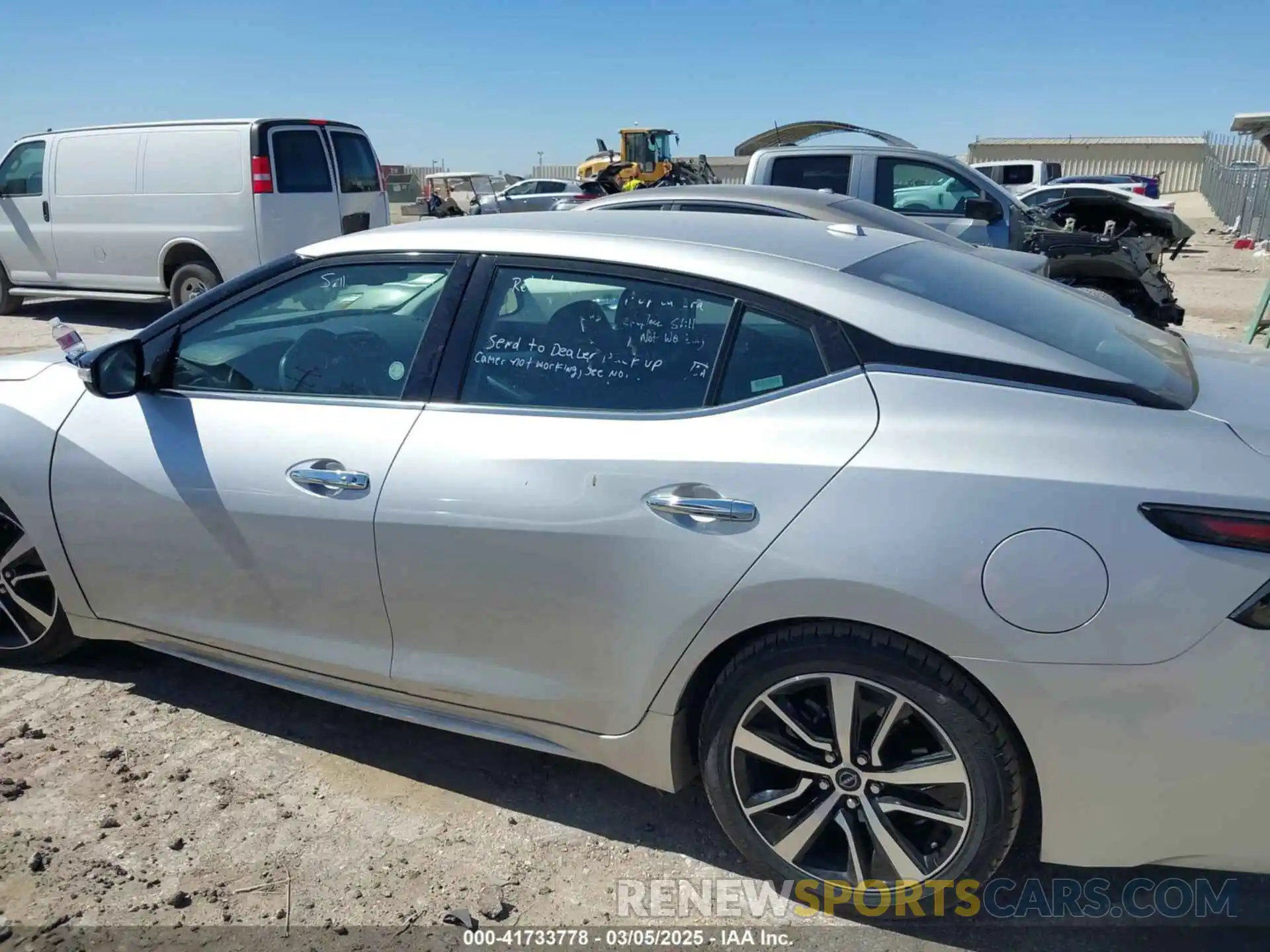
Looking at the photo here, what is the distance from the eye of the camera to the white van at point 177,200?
10227mm

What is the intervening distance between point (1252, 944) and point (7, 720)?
146 inches

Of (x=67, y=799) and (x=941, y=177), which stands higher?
(x=941, y=177)

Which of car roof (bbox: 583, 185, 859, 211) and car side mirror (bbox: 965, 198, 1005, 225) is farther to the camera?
car side mirror (bbox: 965, 198, 1005, 225)

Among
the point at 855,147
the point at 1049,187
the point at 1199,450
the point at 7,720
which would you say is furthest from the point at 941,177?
the point at 1049,187

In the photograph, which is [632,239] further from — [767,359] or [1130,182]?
[1130,182]

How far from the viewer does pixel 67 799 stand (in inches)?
118

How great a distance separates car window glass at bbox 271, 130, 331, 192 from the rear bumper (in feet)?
32.3

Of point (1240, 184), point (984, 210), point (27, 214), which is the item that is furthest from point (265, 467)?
point (1240, 184)

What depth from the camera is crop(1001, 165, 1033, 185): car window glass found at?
78.5 feet

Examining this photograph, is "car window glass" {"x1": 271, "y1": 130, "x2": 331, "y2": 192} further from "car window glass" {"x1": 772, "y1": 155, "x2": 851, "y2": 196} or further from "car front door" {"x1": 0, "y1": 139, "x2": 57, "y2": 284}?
"car window glass" {"x1": 772, "y1": 155, "x2": 851, "y2": 196}

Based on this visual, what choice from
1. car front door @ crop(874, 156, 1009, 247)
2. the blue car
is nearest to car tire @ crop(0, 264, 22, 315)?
car front door @ crop(874, 156, 1009, 247)

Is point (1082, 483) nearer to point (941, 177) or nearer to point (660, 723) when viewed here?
point (660, 723)

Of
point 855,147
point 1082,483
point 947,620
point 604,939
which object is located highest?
point 855,147

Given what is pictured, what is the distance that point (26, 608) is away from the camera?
141 inches
